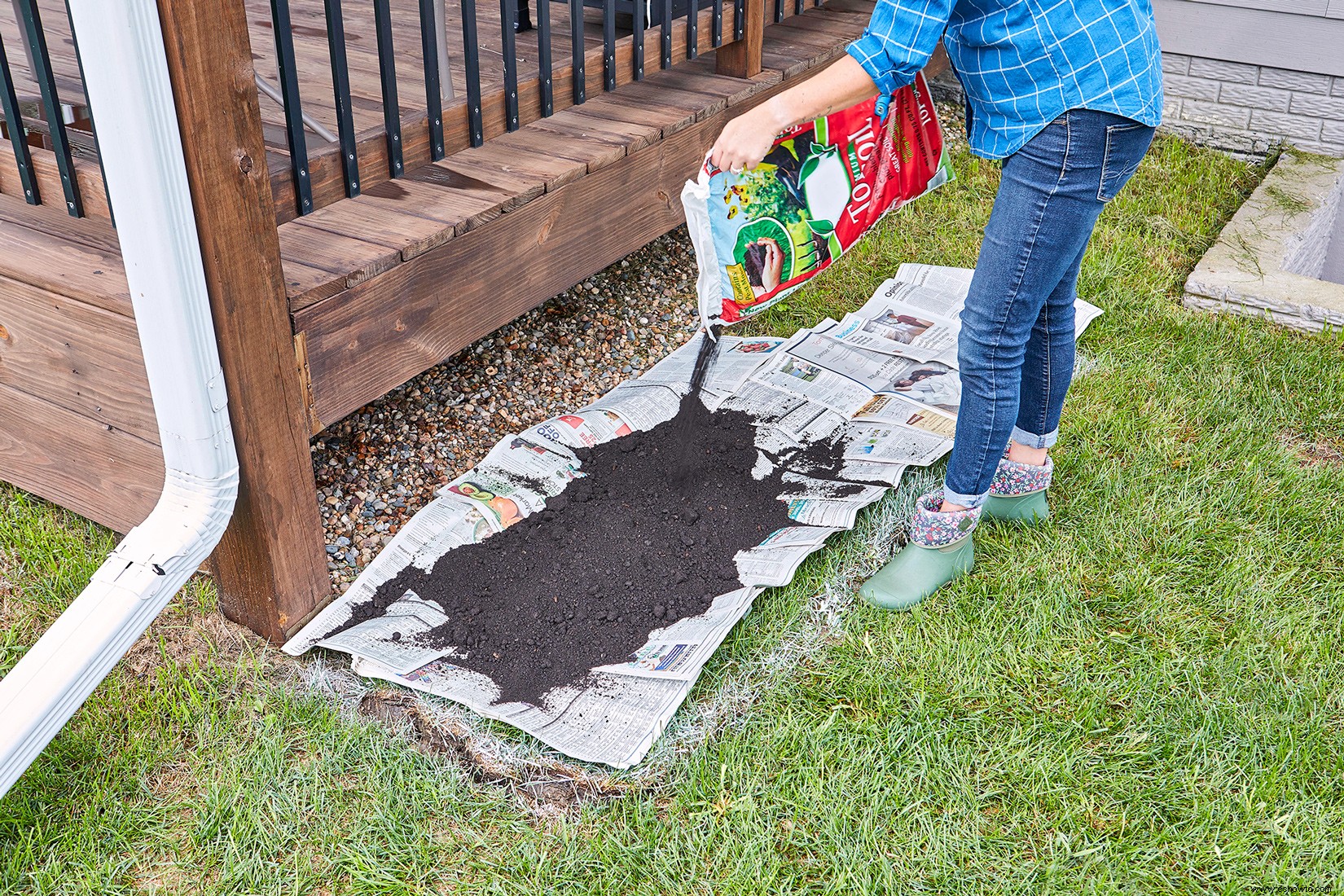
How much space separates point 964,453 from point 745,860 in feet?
2.86

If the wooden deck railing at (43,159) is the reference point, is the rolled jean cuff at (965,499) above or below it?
below

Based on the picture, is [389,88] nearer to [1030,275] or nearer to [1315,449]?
[1030,275]

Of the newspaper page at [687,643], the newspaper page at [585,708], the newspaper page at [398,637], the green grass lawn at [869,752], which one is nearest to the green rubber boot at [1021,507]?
the green grass lawn at [869,752]

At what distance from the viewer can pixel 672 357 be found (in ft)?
9.78

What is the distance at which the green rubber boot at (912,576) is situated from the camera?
214cm

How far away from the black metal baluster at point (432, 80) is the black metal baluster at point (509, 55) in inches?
7.7

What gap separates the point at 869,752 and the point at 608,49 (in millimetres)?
1701

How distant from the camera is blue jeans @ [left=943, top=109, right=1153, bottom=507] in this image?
1.73 m

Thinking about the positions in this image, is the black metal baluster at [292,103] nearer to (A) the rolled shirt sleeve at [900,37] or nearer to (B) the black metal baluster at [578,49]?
(B) the black metal baluster at [578,49]

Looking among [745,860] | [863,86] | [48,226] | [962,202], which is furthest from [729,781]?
[962,202]

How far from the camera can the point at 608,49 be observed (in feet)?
8.30

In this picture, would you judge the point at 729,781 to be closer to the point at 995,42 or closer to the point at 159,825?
the point at 159,825

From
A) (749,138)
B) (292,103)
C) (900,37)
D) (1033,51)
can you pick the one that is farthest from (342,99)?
(1033,51)

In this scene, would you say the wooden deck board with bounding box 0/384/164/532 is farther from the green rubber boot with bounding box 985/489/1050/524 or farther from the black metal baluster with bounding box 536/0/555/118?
the green rubber boot with bounding box 985/489/1050/524
